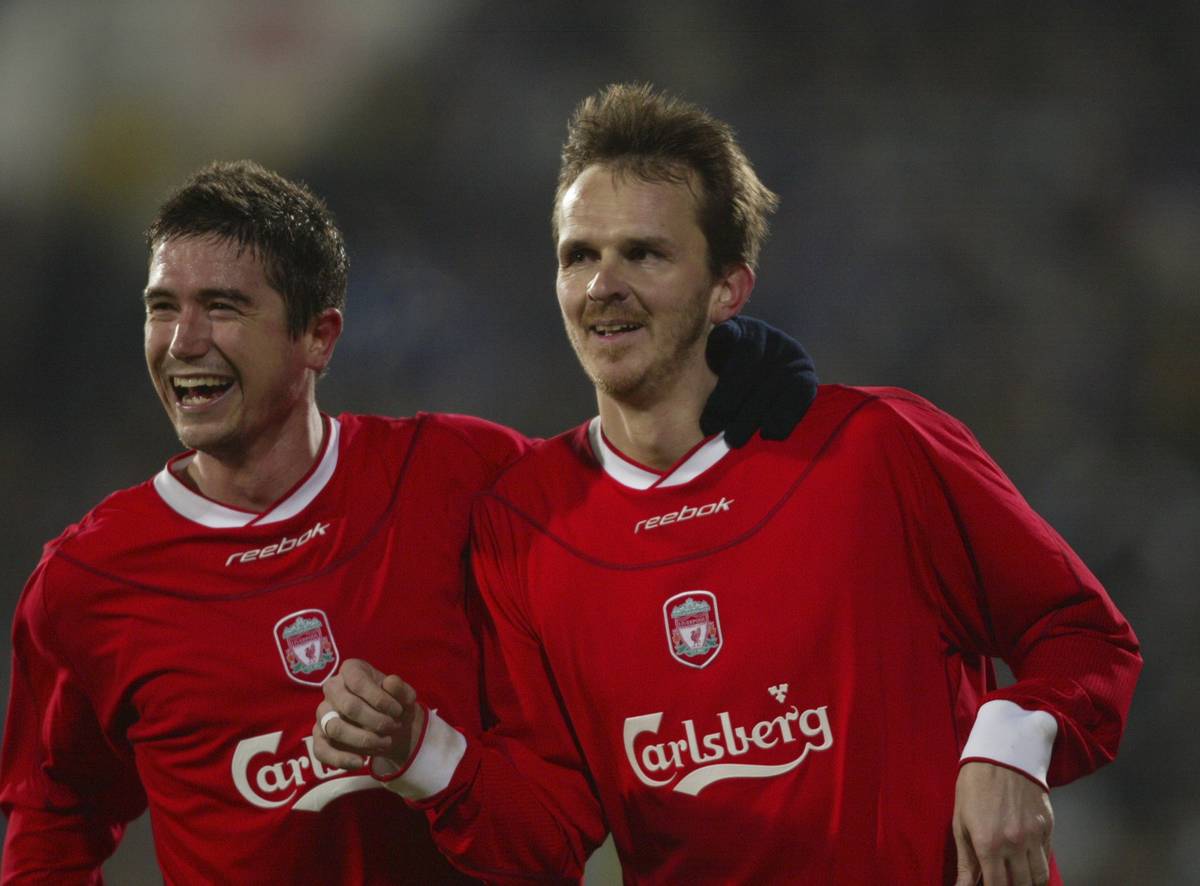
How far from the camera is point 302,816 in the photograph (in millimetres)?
2111

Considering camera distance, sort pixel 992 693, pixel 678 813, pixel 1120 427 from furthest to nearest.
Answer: pixel 1120 427 → pixel 678 813 → pixel 992 693

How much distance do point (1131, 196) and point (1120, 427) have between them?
87cm

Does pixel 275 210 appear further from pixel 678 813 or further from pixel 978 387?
pixel 978 387

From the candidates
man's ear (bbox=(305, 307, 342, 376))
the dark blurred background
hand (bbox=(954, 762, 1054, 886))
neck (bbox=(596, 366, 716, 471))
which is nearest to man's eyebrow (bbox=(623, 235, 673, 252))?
neck (bbox=(596, 366, 716, 471))

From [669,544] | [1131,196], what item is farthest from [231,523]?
[1131,196]

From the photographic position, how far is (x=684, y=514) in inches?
78.9

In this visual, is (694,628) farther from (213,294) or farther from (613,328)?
(213,294)

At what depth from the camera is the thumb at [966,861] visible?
64.6 inches

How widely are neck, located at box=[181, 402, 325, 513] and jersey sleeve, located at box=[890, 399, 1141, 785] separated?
1.03 meters

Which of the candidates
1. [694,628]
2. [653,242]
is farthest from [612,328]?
[694,628]

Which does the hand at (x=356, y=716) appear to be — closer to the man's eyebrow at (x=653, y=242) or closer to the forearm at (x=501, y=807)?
the forearm at (x=501, y=807)

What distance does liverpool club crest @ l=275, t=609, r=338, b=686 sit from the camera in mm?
2119

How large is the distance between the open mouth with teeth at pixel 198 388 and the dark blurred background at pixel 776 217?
9.23ft

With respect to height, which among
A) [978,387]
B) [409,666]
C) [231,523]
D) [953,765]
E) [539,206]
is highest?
[539,206]
